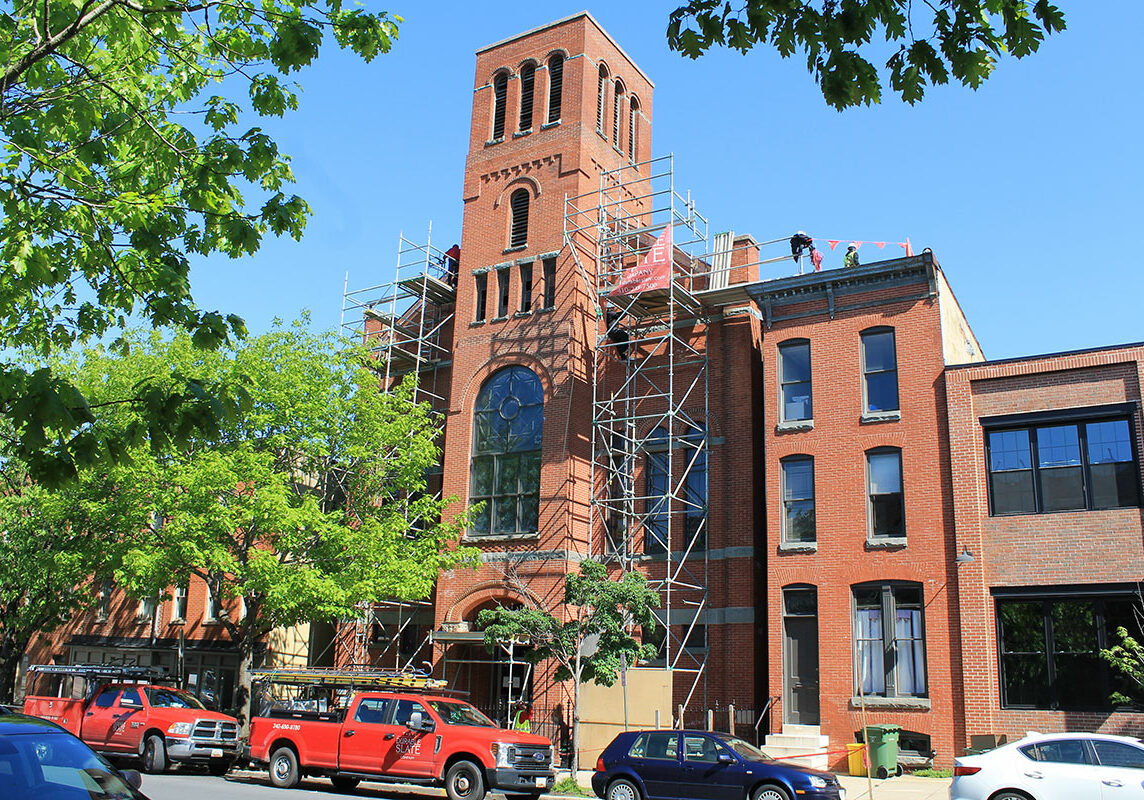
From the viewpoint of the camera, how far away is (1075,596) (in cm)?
2252

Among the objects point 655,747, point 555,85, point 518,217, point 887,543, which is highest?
point 555,85

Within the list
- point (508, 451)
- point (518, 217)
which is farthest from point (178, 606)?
point (518, 217)

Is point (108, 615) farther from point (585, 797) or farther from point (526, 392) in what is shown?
point (585, 797)

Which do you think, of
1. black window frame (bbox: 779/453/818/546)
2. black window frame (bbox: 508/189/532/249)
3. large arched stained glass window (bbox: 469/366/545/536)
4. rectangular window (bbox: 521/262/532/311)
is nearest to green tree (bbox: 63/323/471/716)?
large arched stained glass window (bbox: 469/366/545/536)

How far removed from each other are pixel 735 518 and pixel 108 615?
89.7 feet

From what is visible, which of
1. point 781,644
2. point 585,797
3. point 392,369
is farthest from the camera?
point 392,369

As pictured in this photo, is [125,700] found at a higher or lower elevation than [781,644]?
lower

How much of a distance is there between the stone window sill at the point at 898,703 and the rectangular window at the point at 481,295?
57.1ft

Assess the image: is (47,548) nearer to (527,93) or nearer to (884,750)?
(527,93)

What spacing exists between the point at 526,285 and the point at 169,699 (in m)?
16.5

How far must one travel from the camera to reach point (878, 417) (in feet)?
85.1

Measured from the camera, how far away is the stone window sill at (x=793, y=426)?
26.9 metres

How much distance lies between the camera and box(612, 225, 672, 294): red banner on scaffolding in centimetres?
2906

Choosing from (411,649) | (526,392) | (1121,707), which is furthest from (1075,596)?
→ (411,649)
